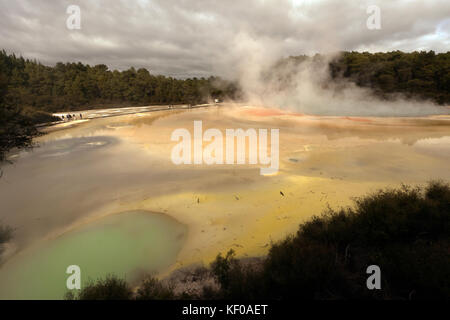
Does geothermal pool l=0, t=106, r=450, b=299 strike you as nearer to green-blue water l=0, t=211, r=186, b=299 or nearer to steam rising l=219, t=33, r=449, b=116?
green-blue water l=0, t=211, r=186, b=299

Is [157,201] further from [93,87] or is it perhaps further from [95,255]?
[93,87]

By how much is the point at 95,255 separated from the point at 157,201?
2.53 m

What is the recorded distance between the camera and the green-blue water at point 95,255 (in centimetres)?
431

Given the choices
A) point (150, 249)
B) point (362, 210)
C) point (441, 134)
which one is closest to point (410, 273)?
point (362, 210)

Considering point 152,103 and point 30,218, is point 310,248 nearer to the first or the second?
point 30,218

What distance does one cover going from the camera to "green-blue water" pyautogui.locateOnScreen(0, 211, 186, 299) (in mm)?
4312

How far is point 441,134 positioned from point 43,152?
27.3 metres

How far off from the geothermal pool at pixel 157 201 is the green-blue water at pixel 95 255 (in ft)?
0.08

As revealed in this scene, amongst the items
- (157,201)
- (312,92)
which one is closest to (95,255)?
(157,201)

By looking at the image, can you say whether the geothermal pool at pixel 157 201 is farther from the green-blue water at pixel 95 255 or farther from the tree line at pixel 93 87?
the tree line at pixel 93 87

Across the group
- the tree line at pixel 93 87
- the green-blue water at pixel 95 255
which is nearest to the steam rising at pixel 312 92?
the tree line at pixel 93 87

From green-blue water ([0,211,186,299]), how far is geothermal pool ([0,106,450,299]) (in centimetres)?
2

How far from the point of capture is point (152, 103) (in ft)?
181

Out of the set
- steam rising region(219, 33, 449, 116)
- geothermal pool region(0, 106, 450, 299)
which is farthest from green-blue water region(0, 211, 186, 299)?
steam rising region(219, 33, 449, 116)
